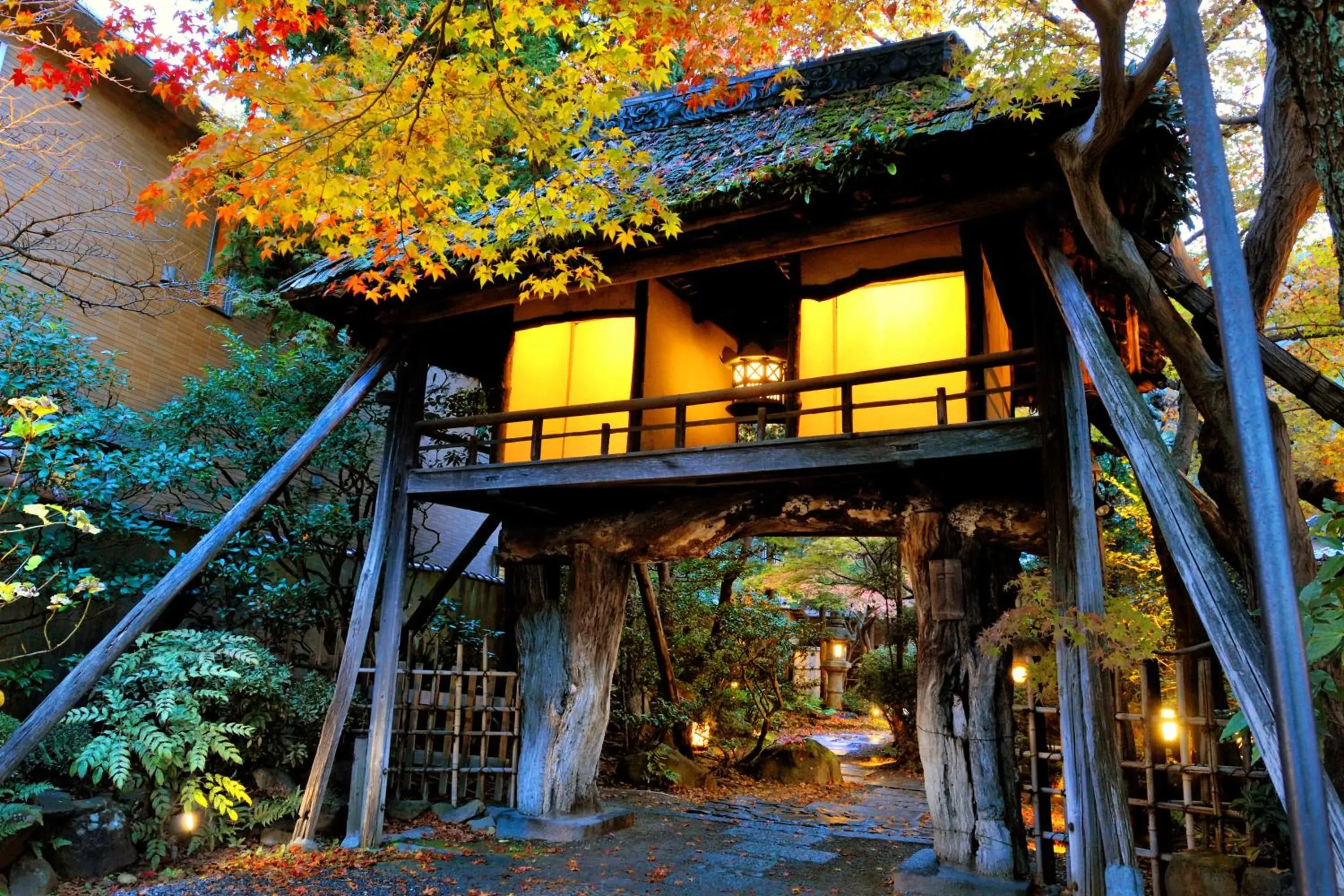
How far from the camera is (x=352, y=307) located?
8.00 m

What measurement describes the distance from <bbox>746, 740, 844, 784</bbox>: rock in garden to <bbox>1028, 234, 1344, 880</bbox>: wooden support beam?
8305 mm

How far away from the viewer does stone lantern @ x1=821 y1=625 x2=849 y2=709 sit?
2066cm

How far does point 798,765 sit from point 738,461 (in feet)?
22.4

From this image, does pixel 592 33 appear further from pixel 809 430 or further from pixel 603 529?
pixel 603 529

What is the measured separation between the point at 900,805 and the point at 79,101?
13.1 m

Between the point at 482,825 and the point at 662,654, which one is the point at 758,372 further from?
the point at 482,825

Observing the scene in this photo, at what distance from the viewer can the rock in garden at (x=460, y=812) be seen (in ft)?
26.2

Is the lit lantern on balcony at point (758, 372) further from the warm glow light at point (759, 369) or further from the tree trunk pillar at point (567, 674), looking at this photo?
the tree trunk pillar at point (567, 674)

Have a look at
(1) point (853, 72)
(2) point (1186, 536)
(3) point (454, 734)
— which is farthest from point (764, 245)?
(3) point (454, 734)

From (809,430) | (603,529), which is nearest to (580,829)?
(603,529)

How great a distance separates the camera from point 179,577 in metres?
6.39

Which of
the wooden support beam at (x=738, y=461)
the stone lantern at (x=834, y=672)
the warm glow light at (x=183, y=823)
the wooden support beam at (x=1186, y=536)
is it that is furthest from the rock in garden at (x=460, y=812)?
the stone lantern at (x=834, y=672)

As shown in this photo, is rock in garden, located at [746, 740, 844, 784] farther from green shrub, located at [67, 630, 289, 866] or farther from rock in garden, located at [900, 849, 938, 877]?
green shrub, located at [67, 630, 289, 866]

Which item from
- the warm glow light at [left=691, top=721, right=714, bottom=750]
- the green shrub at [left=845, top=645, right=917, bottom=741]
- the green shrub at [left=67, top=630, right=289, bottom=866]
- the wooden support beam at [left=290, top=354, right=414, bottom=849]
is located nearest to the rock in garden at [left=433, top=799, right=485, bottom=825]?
the wooden support beam at [left=290, top=354, right=414, bottom=849]
